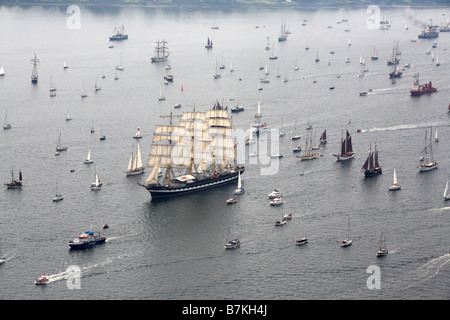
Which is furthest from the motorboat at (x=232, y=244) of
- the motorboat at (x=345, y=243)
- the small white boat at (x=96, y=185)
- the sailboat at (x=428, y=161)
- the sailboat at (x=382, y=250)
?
the sailboat at (x=428, y=161)

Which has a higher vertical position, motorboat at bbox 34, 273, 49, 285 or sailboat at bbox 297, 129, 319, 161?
sailboat at bbox 297, 129, 319, 161

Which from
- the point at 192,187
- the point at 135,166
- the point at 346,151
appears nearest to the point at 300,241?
the point at 192,187

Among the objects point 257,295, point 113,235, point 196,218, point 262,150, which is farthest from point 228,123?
point 257,295

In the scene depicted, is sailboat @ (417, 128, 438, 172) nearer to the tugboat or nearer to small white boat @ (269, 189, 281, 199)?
small white boat @ (269, 189, 281, 199)

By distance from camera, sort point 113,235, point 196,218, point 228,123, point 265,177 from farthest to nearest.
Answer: point 228,123
point 265,177
point 196,218
point 113,235

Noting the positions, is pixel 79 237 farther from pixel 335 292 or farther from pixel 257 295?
pixel 335 292

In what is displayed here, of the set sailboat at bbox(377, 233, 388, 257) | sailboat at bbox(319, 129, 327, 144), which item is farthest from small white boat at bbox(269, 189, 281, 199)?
sailboat at bbox(319, 129, 327, 144)
